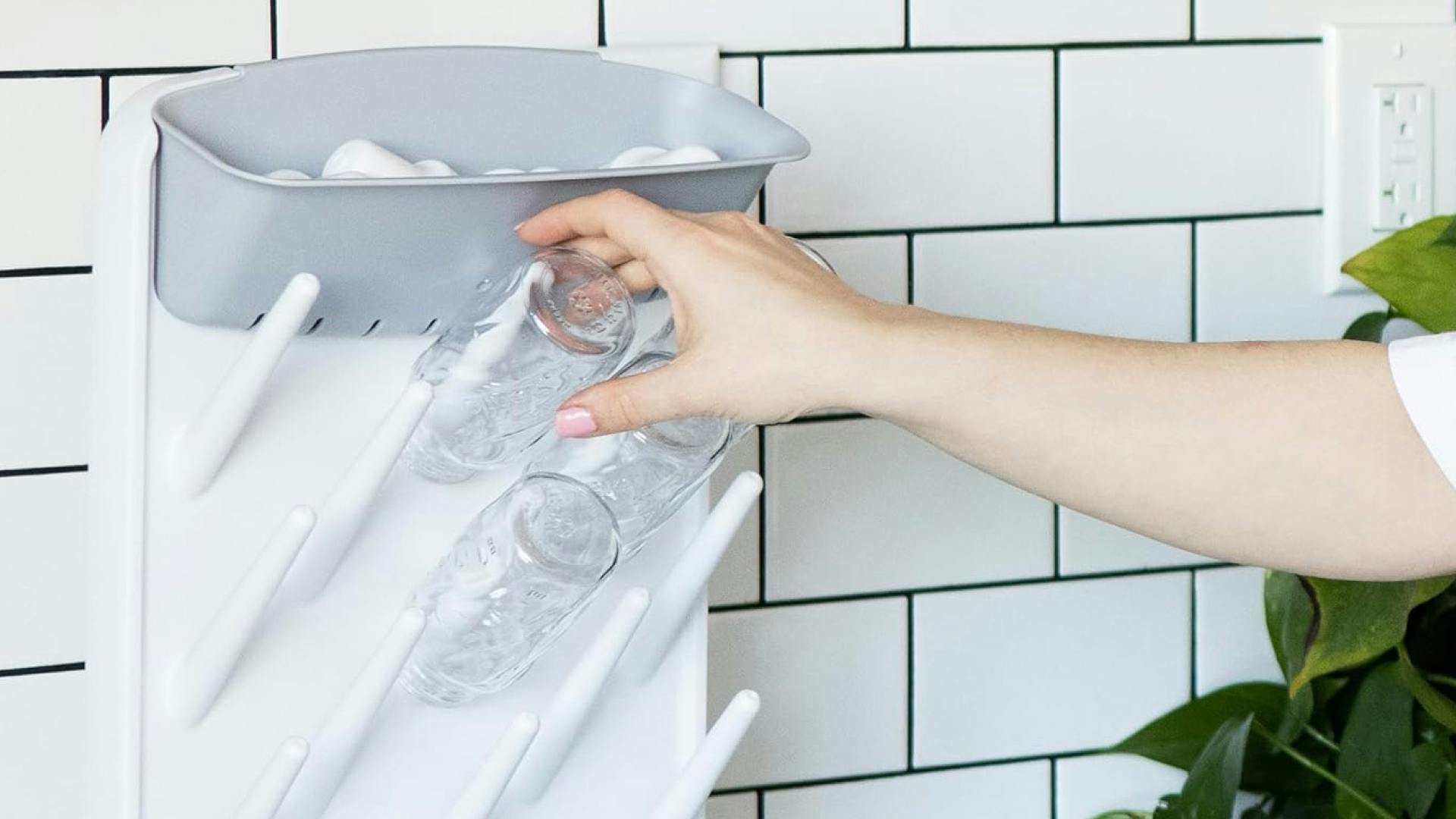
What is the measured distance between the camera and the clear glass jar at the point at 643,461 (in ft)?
2.49

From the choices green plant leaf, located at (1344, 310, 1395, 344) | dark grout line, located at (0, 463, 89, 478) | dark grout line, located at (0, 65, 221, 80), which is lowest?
dark grout line, located at (0, 463, 89, 478)

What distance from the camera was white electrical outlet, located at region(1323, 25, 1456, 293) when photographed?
1082 mm

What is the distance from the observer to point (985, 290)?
1034 mm

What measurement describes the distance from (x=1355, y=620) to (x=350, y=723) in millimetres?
574

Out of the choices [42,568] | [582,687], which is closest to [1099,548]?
[582,687]

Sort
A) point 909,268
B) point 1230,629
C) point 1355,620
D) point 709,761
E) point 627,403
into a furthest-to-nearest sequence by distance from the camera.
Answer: point 1230,629 → point 909,268 → point 1355,620 → point 709,761 → point 627,403

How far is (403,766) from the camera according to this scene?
0.77 m

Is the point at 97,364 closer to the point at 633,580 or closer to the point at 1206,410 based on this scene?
the point at 633,580

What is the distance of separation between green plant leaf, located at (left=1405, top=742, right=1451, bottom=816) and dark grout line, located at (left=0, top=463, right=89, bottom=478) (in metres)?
0.81

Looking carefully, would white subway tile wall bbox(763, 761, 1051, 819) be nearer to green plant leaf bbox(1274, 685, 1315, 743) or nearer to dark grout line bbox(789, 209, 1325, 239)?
green plant leaf bbox(1274, 685, 1315, 743)

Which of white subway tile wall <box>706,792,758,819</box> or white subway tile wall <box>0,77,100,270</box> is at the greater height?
white subway tile wall <box>0,77,100,270</box>

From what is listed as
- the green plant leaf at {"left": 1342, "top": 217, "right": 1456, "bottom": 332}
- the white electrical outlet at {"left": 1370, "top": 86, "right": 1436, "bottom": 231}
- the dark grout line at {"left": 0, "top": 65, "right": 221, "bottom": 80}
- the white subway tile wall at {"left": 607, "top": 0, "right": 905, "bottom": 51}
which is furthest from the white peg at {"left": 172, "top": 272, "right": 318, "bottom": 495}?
the white electrical outlet at {"left": 1370, "top": 86, "right": 1436, "bottom": 231}

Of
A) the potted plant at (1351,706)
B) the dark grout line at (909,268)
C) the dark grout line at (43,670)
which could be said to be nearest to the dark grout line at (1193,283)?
the potted plant at (1351,706)

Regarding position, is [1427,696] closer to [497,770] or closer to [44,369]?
[497,770]
